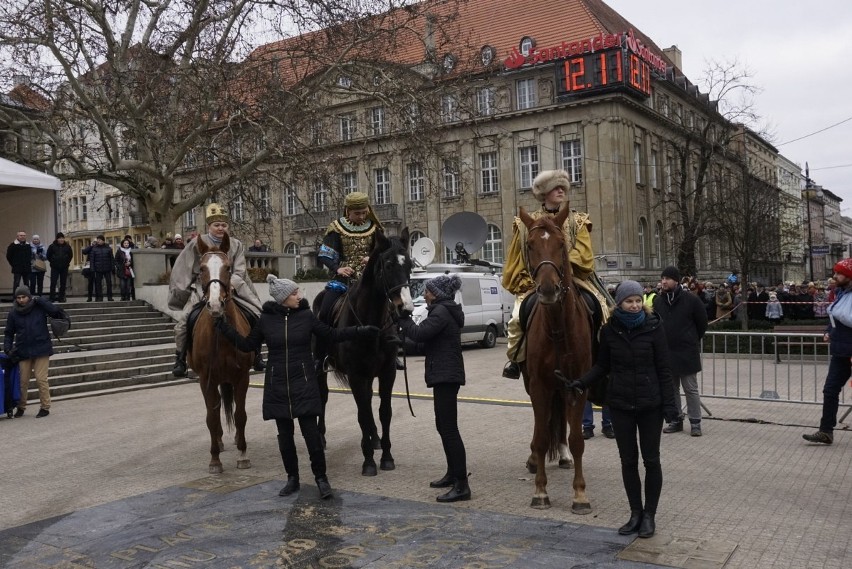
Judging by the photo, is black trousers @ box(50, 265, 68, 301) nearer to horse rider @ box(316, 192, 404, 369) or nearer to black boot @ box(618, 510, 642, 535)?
horse rider @ box(316, 192, 404, 369)

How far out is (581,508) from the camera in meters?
6.34

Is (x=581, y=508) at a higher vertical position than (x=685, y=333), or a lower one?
lower

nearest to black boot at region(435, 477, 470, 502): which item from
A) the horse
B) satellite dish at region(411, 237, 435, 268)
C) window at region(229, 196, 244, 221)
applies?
the horse

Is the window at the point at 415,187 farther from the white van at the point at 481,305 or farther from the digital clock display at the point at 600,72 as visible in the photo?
the white van at the point at 481,305

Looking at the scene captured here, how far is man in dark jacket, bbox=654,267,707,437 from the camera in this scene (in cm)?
988

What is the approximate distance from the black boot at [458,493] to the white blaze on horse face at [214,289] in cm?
270

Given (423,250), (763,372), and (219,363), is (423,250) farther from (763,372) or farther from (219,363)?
(219,363)

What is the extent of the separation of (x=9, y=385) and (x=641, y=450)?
10.6 metres

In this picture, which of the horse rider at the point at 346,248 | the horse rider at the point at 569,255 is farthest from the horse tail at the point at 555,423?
the horse rider at the point at 346,248

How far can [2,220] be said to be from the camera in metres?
24.3

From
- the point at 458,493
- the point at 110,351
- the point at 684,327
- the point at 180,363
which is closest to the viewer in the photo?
the point at 458,493

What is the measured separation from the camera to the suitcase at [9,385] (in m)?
12.4

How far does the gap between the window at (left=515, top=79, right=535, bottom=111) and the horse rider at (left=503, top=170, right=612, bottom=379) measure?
42.9m

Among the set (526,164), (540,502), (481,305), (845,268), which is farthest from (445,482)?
(526,164)
